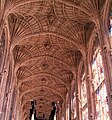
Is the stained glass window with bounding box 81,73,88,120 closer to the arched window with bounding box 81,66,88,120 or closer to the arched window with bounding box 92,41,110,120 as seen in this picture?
the arched window with bounding box 81,66,88,120

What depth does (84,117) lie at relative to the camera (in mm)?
21297

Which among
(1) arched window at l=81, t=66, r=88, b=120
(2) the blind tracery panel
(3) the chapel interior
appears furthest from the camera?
(1) arched window at l=81, t=66, r=88, b=120

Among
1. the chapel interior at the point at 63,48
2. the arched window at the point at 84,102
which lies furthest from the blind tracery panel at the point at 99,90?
the arched window at the point at 84,102

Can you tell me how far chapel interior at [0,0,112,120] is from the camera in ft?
55.7

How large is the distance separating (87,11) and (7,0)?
6.95m

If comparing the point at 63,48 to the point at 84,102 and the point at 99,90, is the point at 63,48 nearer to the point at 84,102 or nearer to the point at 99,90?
the point at 84,102

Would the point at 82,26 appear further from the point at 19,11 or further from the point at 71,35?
the point at 19,11

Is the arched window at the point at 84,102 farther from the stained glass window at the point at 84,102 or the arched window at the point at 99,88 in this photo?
the arched window at the point at 99,88

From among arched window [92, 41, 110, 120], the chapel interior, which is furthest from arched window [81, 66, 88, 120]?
arched window [92, 41, 110, 120]

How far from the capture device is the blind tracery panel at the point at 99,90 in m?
15.8

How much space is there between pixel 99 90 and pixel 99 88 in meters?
0.17

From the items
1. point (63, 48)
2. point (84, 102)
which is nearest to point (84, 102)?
point (84, 102)

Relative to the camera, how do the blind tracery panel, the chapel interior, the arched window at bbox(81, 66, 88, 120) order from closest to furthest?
the blind tracery panel < the chapel interior < the arched window at bbox(81, 66, 88, 120)

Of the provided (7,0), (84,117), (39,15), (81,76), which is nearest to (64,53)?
(81,76)
